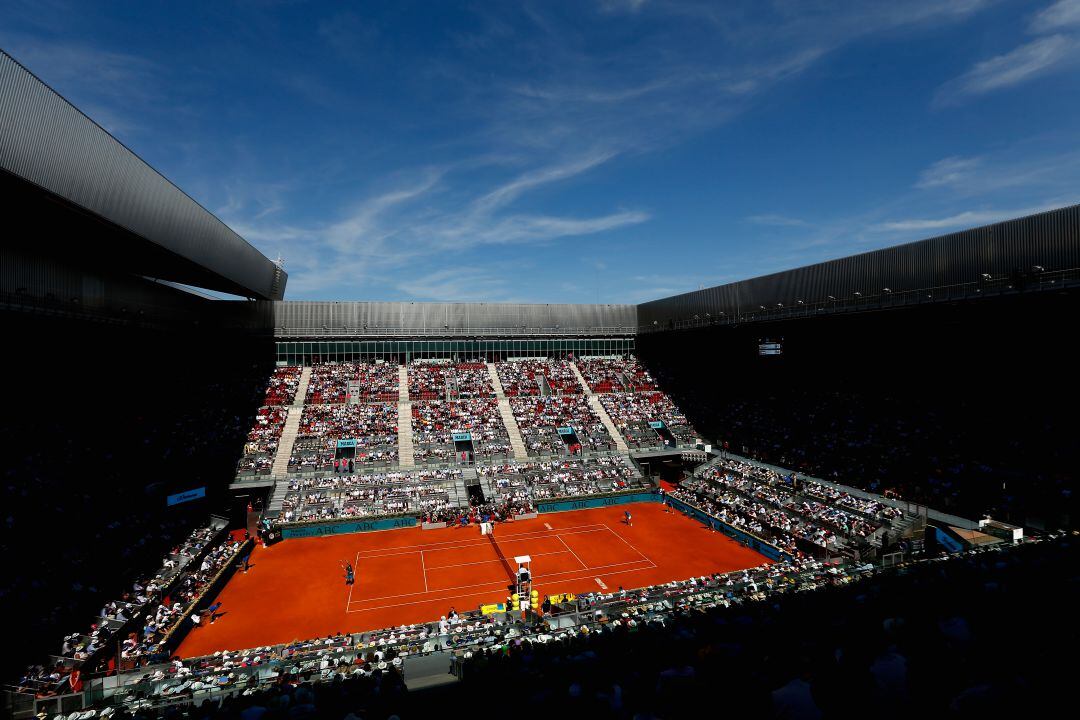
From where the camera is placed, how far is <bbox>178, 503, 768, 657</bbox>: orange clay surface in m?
23.5

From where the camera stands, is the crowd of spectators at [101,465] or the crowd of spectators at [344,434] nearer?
the crowd of spectators at [101,465]

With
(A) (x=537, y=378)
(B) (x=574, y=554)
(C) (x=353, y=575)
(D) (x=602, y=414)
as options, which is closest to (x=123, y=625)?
(C) (x=353, y=575)

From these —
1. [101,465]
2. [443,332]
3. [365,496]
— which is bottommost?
[365,496]

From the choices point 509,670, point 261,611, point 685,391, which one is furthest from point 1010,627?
point 685,391

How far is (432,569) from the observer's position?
2912 centimetres

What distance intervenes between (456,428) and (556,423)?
9.05 m

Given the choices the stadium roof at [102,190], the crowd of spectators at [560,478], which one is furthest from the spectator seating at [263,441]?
the crowd of spectators at [560,478]

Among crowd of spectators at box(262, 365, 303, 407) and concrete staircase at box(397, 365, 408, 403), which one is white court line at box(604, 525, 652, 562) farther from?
crowd of spectators at box(262, 365, 303, 407)

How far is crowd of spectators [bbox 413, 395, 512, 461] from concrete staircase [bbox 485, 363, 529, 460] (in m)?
0.39

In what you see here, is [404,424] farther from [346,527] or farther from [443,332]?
[443,332]

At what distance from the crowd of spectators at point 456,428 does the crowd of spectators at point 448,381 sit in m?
1.18

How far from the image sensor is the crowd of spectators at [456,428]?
43.7 meters

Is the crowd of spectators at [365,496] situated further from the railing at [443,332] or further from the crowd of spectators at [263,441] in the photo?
the railing at [443,332]

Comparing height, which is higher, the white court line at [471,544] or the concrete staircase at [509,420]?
the concrete staircase at [509,420]
